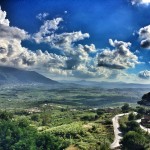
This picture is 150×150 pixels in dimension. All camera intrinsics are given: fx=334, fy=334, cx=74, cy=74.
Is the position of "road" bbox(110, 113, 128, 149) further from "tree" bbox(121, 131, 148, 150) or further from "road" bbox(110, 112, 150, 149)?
"tree" bbox(121, 131, 148, 150)

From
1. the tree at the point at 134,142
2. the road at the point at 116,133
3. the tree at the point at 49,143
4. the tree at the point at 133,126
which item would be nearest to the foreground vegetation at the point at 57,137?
the tree at the point at 49,143

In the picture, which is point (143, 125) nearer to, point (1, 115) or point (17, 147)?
point (17, 147)

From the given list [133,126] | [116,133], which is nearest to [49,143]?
[116,133]

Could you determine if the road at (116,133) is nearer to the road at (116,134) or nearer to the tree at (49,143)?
the road at (116,134)

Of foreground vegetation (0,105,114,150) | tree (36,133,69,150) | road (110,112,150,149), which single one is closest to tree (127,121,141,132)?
road (110,112,150,149)

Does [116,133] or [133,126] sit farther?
[116,133]

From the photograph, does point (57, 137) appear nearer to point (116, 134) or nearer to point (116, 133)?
point (116, 134)

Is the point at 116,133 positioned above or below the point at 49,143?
above

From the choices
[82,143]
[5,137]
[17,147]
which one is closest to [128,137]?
[82,143]
